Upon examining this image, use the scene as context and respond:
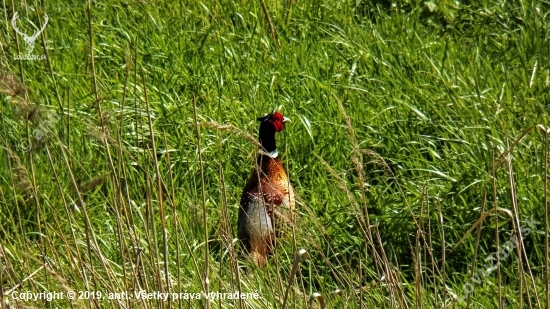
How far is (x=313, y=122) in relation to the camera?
4.47m

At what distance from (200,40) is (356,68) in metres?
0.87

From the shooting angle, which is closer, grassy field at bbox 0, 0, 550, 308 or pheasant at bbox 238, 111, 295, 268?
grassy field at bbox 0, 0, 550, 308

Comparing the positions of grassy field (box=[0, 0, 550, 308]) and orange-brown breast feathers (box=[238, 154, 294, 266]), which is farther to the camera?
orange-brown breast feathers (box=[238, 154, 294, 266])

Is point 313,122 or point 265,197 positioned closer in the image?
point 265,197

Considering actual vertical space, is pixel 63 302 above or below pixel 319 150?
above

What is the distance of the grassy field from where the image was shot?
3.59 m

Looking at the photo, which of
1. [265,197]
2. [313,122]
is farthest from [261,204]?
[313,122]

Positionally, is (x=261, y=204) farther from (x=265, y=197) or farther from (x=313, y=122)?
(x=313, y=122)

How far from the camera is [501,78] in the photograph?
189 inches

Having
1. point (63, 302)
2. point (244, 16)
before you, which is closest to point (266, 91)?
point (244, 16)

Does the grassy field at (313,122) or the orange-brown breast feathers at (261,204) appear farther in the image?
the orange-brown breast feathers at (261,204)

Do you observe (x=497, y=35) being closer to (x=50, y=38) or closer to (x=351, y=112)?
(x=351, y=112)

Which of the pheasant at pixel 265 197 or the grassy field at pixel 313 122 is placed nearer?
the grassy field at pixel 313 122

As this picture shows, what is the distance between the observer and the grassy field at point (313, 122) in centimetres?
359
